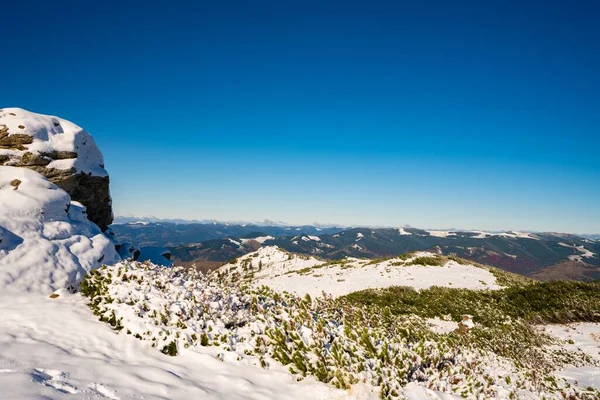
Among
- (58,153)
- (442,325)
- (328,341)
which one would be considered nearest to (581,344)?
(442,325)

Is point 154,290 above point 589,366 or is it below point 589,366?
above

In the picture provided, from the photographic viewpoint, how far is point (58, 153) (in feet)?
59.7

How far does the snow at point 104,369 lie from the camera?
5121 millimetres

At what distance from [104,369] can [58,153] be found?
16796 millimetres

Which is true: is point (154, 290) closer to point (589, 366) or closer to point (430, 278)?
point (589, 366)

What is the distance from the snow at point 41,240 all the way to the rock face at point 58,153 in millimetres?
3454

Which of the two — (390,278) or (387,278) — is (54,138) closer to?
(387,278)

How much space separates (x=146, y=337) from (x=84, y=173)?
50.7ft

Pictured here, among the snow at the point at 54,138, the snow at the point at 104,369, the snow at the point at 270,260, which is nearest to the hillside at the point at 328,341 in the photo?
the snow at the point at 104,369

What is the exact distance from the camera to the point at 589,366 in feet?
46.4

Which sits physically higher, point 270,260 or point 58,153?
point 58,153

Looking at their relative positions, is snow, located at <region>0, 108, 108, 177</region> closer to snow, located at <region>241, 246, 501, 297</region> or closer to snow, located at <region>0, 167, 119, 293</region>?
snow, located at <region>0, 167, 119, 293</region>

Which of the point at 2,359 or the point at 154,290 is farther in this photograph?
the point at 154,290

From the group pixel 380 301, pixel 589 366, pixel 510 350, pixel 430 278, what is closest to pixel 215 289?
pixel 510 350
